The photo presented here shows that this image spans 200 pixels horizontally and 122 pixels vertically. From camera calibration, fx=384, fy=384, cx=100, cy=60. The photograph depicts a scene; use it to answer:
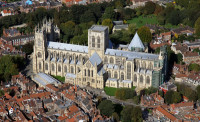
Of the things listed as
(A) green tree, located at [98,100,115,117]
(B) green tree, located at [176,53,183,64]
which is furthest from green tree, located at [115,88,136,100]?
(B) green tree, located at [176,53,183,64]

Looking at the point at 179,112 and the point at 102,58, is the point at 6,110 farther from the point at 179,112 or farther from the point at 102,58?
the point at 179,112

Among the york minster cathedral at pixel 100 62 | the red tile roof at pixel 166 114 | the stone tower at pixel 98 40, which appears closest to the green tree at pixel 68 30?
the york minster cathedral at pixel 100 62

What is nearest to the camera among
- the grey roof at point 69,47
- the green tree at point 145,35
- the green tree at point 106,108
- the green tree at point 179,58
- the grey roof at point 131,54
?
the green tree at point 106,108

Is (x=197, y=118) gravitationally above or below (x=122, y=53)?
below

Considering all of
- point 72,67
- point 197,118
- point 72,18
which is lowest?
point 197,118

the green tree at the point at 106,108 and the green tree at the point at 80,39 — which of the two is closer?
the green tree at the point at 106,108

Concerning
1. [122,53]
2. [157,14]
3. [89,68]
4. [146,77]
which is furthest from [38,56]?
[157,14]

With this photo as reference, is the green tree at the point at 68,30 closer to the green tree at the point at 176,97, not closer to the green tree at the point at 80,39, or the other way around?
the green tree at the point at 80,39

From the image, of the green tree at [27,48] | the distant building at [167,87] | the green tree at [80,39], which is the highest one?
the green tree at [80,39]

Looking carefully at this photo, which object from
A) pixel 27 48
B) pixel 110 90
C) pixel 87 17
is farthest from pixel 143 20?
pixel 110 90
